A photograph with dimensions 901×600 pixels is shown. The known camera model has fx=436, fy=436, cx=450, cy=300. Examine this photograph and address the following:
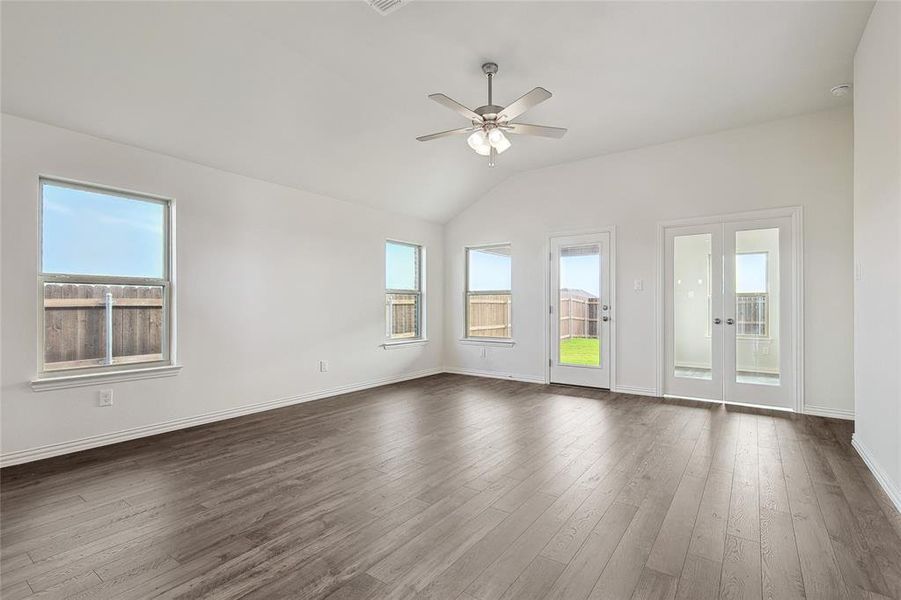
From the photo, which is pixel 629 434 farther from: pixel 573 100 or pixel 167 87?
pixel 167 87

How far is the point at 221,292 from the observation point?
440cm

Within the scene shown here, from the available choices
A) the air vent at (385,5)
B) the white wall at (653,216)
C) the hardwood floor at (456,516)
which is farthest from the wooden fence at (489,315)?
the air vent at (385,5)

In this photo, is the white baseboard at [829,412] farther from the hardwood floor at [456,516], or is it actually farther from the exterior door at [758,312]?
the hardwood floor at [456,516]

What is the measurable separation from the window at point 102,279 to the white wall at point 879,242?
5.44 metres

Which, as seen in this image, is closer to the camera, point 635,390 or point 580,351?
point 635,390

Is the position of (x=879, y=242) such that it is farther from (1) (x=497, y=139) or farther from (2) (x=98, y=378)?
(2) (x=98, y=378)

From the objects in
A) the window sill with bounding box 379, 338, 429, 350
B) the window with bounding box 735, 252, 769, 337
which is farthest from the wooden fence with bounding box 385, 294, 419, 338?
the window with bounding box 735, 252, 769, 337

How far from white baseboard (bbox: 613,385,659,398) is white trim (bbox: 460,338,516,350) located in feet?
5.30

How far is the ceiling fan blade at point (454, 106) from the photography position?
306 centimetres

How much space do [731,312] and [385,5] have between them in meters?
4.68

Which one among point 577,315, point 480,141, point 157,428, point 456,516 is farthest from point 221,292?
point 577,315

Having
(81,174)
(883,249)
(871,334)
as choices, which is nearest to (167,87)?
(81,174)

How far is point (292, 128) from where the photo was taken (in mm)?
4215

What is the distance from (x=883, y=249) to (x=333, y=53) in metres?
4.05
